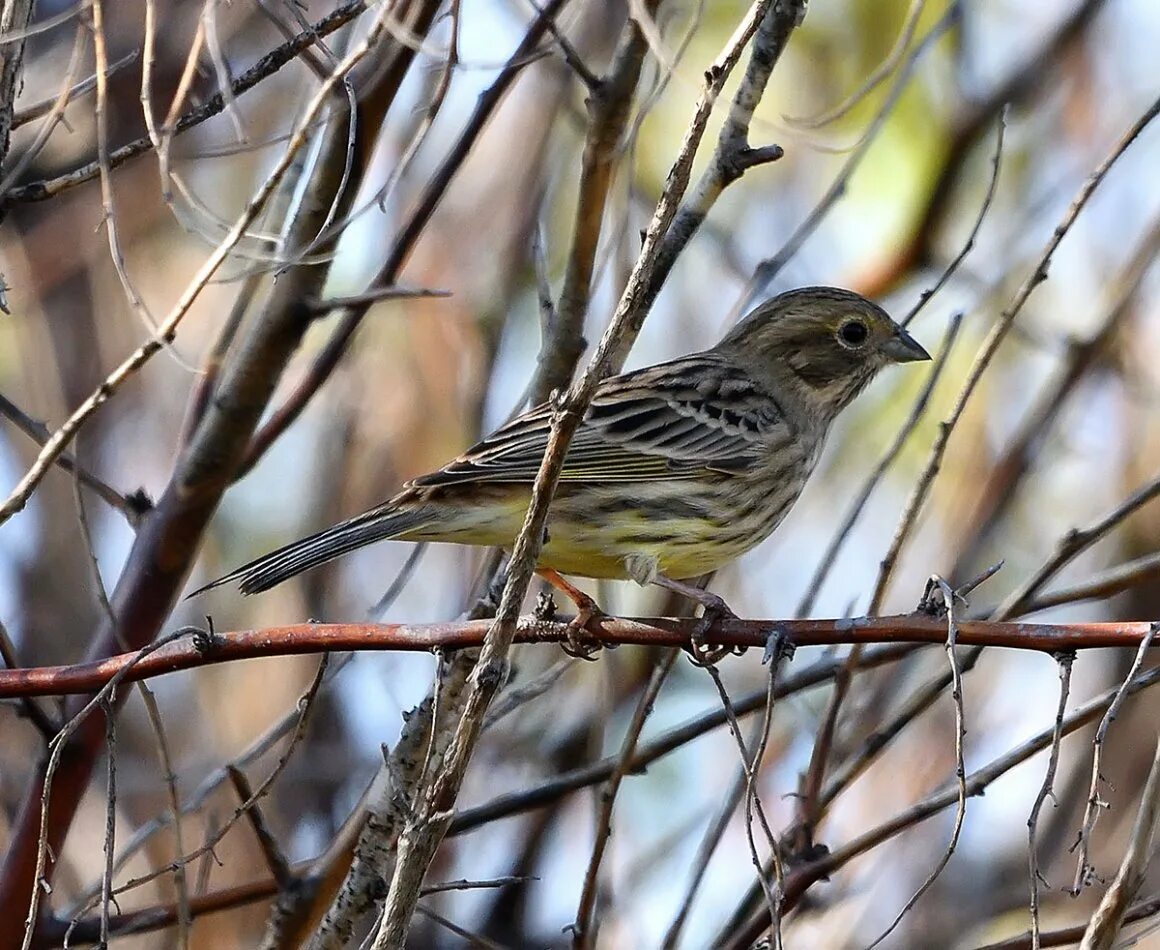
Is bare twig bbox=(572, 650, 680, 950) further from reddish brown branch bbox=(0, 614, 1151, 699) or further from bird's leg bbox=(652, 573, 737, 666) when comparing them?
reddish brown branch bbox=(0, 614, 1151, 699)

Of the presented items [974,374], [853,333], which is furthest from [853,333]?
[974,374]

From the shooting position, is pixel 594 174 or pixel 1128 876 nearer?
pixel 1128 876

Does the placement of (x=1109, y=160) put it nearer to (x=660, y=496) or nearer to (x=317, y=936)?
(x=660, y=496)

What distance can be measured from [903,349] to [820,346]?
334mm

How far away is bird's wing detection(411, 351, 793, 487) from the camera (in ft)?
16.1

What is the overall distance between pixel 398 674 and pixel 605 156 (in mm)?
2763

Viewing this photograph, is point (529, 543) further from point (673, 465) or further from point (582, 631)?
point (673, 465)

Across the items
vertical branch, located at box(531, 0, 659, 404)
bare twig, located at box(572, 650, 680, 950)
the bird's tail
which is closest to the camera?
bare twig, located at box(572, 650, 680, 950)

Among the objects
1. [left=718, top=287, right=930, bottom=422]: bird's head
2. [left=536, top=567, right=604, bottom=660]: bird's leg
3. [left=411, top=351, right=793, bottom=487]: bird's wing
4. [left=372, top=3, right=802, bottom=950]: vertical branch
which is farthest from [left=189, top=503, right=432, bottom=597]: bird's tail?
[left=718, top=287, right=930, bottom=422]: bird's head

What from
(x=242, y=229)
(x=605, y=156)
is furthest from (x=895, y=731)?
(x=242, y=229)

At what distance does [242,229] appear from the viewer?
3.22 m

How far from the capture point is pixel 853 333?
20.9 feet

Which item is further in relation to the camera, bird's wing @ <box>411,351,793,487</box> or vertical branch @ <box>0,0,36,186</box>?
bird's wing @ <box>411,351,793,487</box>

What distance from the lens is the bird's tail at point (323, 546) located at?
427 cm
